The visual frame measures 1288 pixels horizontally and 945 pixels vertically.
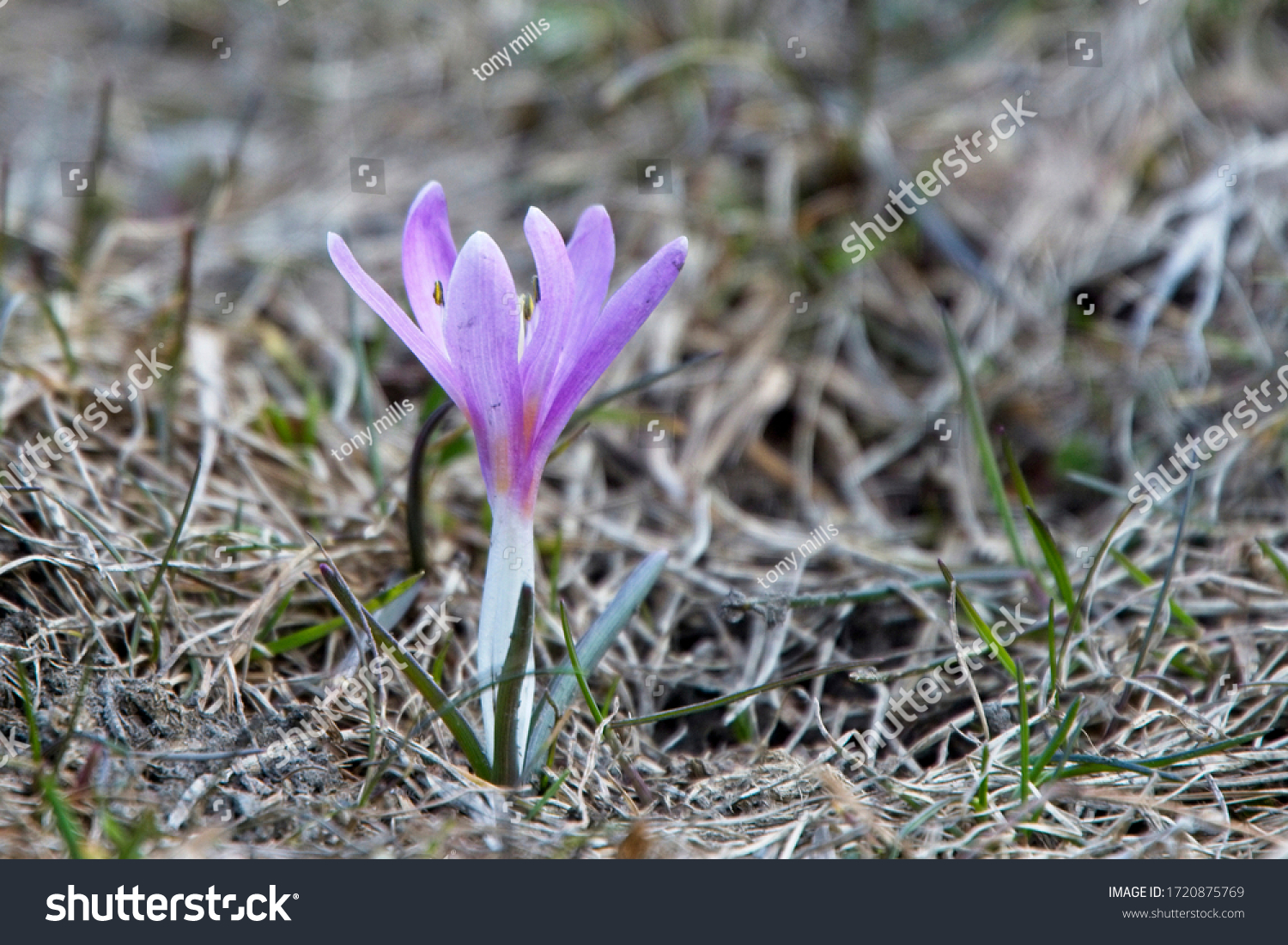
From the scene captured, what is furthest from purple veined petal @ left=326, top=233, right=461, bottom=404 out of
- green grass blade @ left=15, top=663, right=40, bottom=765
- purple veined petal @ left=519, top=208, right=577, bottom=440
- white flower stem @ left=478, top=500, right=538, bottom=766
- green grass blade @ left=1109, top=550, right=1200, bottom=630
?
green grass blade @ left=1109, top=550, right=1200, bottom=630

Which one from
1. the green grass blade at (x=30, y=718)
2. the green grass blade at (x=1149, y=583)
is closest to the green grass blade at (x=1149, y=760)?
the green grass blade at (x=1149, y=583)

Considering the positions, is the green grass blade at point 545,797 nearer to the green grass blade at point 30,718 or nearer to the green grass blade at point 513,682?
the green grass blade at point 513,682

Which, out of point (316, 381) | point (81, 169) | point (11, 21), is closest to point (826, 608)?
point (316, 381)

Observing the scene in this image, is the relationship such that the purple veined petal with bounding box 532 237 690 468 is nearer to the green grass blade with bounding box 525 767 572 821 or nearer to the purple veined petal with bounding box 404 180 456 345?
the purple veined petal with bounding box 404 180 456 345

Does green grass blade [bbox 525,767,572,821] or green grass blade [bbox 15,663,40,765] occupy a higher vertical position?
green grass blade [bbox 15,663,40,765]

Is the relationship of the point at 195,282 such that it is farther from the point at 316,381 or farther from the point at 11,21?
the point at 11,21

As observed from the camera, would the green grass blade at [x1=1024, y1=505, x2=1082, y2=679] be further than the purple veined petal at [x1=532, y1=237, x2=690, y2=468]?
Yes
